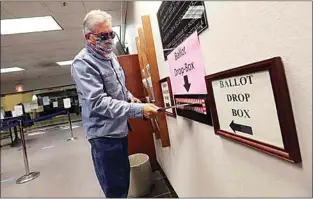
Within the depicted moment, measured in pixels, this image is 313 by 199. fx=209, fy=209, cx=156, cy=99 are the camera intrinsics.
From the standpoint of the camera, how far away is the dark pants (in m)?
1.34

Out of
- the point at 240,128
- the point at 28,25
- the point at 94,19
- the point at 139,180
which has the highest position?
the point at 28,25

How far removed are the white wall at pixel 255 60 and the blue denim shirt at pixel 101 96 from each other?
0.46 meters

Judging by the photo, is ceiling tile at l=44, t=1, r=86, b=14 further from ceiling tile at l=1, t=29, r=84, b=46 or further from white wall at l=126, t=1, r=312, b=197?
white wall at l=126, t=1, r=312, b=197

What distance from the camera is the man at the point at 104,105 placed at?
120 cm

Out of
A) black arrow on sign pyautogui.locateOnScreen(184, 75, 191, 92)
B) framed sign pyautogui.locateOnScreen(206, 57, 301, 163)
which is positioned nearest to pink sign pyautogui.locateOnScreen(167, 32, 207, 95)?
black arrow on sign pyautogui.locateOnScreen(184, 75, 191, 92)

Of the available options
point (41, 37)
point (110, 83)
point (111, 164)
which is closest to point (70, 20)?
point (41, 37)

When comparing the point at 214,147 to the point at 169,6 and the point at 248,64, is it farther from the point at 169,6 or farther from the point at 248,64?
the point at 169,6

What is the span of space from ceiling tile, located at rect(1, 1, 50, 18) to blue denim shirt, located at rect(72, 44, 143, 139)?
2.07 meters

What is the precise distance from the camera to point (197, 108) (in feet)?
3.64

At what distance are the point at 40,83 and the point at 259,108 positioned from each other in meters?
11.4

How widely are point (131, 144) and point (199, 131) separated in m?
1.63

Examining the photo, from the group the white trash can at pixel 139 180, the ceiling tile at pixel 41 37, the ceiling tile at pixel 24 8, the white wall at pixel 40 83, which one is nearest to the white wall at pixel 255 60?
the white trash can at pixel 139 180

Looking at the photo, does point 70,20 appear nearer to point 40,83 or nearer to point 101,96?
point 101,96

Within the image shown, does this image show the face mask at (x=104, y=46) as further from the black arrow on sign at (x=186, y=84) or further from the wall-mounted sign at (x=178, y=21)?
the black arrow on sign at (x=186, y=84)
